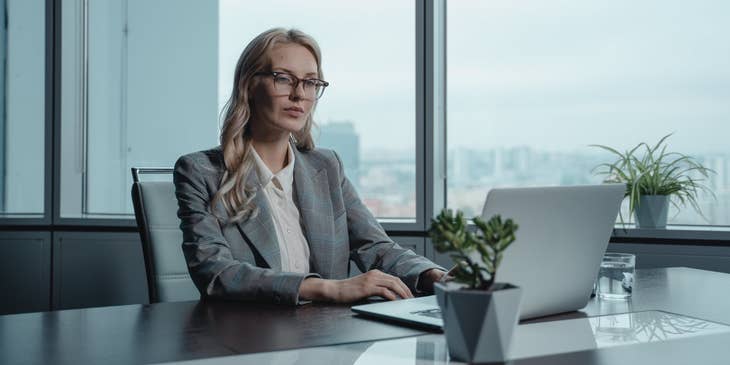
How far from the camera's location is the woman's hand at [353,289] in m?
1.65

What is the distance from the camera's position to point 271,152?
7.30ft

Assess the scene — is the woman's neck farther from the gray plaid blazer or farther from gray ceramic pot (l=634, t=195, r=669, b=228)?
gray ceramic pot (l=634, t=195, r=669, b=228)

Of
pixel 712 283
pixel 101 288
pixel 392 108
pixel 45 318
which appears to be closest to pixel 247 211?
pixel 45 318

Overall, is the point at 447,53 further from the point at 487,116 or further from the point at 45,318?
the point at 45,318

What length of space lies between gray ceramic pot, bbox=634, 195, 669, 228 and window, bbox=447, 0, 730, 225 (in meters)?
0.16

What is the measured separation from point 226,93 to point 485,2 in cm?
137

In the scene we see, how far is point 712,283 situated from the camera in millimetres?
1918

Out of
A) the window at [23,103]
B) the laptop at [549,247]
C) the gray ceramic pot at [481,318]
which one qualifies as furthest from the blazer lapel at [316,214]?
the window at [23,103]

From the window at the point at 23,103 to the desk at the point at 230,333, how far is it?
253cm

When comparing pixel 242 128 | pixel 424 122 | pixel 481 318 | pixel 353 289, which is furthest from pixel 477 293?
pixel 424 122

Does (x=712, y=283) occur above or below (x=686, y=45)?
below

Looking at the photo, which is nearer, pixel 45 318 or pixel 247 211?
pixel 45 318

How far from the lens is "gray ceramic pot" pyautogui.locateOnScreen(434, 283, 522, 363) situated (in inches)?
38.9

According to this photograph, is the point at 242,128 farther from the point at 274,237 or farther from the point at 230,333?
the point at 230,333
